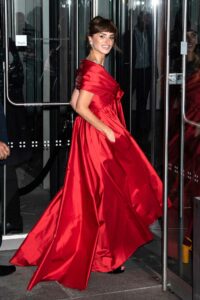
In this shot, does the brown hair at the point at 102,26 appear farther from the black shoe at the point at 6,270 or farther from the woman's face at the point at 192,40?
the black shoe at the point at 6,270

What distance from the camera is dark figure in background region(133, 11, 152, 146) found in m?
4.73

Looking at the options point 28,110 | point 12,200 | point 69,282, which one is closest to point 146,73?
point 28,110

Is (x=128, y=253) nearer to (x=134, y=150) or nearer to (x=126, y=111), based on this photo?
(x=134, y=150)

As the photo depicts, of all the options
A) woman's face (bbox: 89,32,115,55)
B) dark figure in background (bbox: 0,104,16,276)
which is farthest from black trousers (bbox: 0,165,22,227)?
woman's face (bbox: 89,32,115,55)

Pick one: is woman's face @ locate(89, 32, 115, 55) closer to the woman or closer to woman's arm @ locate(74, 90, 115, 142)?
the woman

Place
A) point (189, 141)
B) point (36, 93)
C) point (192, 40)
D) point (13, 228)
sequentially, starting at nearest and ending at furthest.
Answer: point (192, 40)
point (189, 141)
point (36, 93)
point (13, 228)

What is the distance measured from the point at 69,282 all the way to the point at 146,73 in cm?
174

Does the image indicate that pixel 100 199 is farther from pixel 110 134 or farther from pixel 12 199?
pixel 12 199

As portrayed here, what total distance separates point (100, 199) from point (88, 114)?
507 millimetres

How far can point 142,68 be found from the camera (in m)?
4.81

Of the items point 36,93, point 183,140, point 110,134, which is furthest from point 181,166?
point 36,93

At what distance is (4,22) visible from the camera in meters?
4.38

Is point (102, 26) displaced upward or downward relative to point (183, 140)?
upward

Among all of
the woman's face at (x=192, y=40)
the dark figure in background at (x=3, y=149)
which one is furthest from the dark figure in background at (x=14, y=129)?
the woman's face at (x=192, y=40)
